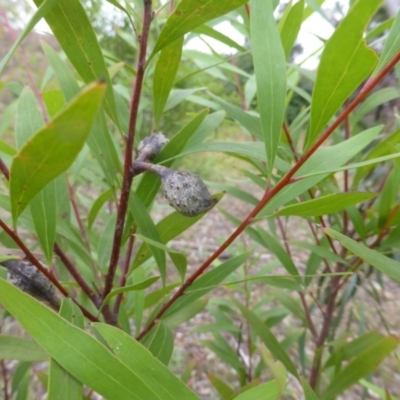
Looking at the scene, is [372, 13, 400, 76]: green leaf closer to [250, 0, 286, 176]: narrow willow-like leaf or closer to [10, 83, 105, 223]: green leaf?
[250, 0, 286, 176]: narrow willow-like leaf

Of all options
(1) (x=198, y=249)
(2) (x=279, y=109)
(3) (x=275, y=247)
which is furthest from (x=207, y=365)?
(2) (x=279, y=109)

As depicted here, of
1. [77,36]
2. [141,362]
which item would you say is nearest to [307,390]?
[141,362]

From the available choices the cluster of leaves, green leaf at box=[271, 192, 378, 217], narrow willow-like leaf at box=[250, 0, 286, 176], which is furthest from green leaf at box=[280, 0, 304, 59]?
green leaf at box=[271, 192, 378, 217]

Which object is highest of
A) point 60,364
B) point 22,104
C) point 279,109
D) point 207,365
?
point 279,109

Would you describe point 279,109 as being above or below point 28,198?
above

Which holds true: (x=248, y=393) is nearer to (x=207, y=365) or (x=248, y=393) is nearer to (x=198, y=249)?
(x=207, y=365)

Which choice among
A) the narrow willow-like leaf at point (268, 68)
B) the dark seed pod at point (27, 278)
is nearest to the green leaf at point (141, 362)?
the dark seed pod at point (27, 278)

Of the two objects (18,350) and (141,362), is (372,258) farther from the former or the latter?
(18,350)
